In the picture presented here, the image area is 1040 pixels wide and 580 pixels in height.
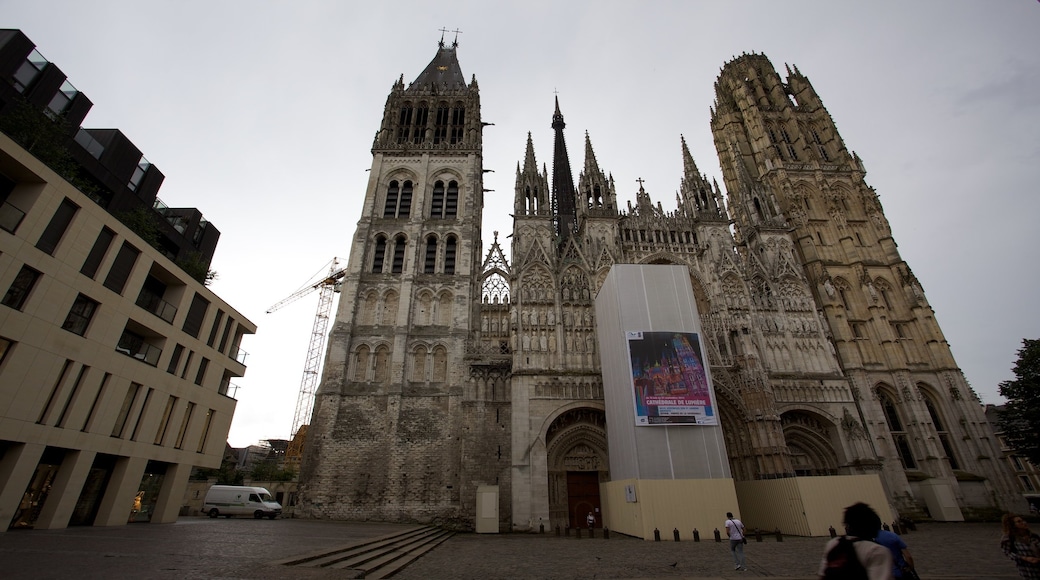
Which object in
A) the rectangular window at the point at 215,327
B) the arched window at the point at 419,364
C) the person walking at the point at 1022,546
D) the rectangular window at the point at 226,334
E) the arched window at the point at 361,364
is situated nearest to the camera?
the person walking at the point at 1022,546

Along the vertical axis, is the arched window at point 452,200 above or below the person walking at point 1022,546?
above

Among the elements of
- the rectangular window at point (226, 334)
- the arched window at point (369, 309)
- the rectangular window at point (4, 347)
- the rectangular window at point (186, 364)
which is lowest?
the rectangular window at point (4, 347)

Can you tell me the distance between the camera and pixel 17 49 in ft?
60.6

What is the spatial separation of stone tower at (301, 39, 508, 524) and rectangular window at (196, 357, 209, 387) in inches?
213

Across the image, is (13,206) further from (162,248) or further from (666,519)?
(666,519)

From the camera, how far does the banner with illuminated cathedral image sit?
18234mm

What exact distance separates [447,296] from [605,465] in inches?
518

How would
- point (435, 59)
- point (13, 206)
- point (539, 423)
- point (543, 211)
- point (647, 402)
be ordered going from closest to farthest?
1. point (13, 206)
2. point (647, 402)
3. point (539, 423)
4. point (543, 211)
5. point (435, 59)

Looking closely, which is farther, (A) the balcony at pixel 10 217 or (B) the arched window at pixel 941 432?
(B) the arched window at pixel 941 432

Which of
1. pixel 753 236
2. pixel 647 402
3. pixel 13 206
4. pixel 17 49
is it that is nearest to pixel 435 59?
pixel 17 49

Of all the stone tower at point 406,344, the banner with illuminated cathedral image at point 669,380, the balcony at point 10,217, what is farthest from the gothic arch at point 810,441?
the balcony at point 10,217

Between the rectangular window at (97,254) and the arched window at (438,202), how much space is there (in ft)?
56.0

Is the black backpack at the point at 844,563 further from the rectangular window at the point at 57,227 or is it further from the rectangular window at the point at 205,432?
the rectangular window at the point at 205,432

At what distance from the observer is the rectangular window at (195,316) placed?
838 inches
